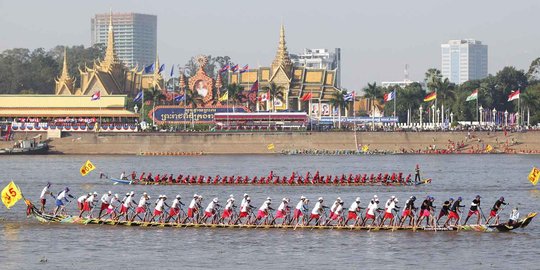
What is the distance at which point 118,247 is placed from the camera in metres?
52.5

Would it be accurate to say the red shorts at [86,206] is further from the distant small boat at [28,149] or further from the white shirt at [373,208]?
the distant small boat at [28,149]

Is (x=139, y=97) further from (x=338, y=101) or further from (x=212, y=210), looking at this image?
(x=212, y=210)

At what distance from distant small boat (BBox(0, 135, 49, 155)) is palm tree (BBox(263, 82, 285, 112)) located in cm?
4099

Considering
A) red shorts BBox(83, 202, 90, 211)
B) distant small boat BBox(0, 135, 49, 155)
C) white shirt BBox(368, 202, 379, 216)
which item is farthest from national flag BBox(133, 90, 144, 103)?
white shirt BBox(368, 202, 379, 216)

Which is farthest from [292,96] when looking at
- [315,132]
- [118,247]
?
[118,247]

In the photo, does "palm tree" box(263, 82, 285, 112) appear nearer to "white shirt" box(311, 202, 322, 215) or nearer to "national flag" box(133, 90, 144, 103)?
"national flag" box(133, 90, 144, 103)

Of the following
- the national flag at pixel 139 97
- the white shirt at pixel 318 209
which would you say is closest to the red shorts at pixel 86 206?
the white shirt at pixel 318 209

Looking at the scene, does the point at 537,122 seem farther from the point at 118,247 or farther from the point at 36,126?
the point at 118,247

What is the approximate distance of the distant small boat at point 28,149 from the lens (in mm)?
151887

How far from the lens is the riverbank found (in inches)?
5994

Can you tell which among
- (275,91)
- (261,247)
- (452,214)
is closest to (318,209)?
(261,247)

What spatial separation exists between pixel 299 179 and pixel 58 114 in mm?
94759

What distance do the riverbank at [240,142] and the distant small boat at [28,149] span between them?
1585mm

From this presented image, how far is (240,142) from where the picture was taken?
155125 millimetres
